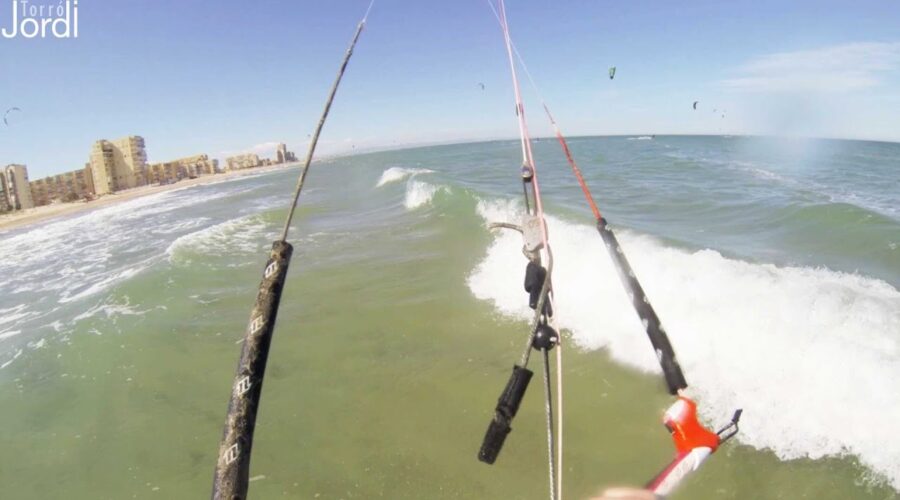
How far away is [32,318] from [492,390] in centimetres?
1153

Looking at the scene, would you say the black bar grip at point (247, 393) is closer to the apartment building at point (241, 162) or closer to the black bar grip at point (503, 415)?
the black bar grip at point (503, 415)

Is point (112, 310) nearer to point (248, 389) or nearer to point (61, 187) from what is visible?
point (248, 389)

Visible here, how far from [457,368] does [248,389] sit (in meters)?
5.41

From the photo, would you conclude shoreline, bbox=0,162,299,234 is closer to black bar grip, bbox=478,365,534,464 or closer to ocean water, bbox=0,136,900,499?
ocean water, bbox=0,136,900,499

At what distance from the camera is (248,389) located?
1705 millimetres

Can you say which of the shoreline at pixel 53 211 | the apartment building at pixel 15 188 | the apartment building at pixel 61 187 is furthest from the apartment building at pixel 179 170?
the shoreline at pixel 53 211

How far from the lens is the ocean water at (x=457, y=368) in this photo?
16.0 feet

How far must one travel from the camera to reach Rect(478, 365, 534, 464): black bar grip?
2242 mm

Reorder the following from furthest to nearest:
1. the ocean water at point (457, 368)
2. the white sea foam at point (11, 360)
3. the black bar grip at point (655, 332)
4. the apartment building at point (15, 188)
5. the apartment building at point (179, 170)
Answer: the apartment building at point (179, 170) < the apartment building at point (15, 188) < the white sea foam at point (11, 360) < the ocean water at point (457, 368) < the black bar grip at point (655, 332)

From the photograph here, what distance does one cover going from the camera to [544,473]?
482 cm

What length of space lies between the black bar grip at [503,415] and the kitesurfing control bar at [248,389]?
108 cm

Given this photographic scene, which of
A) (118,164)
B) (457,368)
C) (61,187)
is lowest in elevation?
Answer: (457,368)

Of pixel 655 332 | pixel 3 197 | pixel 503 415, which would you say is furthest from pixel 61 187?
pixel 655 332

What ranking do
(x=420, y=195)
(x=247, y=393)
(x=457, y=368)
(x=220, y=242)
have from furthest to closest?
(x=420, y=195) → (x=220, y=242) → (x=457, y=368) → (x=247, y=393)
